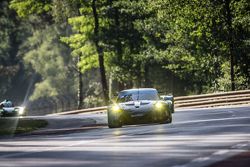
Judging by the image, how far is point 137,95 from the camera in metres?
25.2

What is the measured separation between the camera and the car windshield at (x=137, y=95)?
25.0 m

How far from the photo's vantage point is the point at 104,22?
59.1 m

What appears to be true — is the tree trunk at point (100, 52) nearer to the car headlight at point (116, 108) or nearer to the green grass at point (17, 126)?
the green grass at point (17, 126)

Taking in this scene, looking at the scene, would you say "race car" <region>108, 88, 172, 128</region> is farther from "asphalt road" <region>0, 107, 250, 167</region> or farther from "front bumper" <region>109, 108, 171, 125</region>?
"asphalt road" <region>0, 107, 250, 167</region>

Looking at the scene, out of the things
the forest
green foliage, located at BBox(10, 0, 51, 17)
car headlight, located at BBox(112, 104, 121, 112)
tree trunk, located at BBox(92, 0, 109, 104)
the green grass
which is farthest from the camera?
green foliage, located at BBox(10, 0, 51, 17)

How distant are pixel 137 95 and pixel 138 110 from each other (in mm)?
1065

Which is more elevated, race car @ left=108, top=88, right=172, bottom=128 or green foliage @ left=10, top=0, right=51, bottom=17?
green foliage @ left=10, top=0, right=51, bottom=17

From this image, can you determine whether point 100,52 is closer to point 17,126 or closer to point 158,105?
point 17,126

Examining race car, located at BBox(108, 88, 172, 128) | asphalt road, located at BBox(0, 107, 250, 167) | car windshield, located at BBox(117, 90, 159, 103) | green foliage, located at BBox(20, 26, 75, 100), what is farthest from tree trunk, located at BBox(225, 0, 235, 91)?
green foliage, located at BBox(20, 26, 75, 100)

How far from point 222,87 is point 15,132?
2456 centimetres

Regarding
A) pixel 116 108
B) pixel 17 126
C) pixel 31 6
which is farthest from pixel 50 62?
pixel 116 108

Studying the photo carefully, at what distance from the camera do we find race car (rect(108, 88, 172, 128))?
2427cm

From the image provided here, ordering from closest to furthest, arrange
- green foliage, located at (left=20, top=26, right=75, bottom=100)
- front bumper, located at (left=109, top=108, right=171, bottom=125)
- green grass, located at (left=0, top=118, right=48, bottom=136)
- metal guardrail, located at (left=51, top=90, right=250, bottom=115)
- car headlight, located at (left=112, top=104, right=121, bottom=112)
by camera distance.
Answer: front bumper, located at (left=109, top=108, right=171, bottom=125), car headlight, located at (left=112, top=104, right=121, bottom=112), green grass, located at (left=0, top=118, right=48, bottom=136), metal guardrail, located at (left=51, top=90, right=250, bottom=115), green foliage, located at (left=20, top=26, right=75, bottom=100)

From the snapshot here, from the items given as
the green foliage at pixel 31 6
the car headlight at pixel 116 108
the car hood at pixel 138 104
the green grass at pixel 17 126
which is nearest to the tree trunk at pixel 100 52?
the green foliage at pixel 31 6
